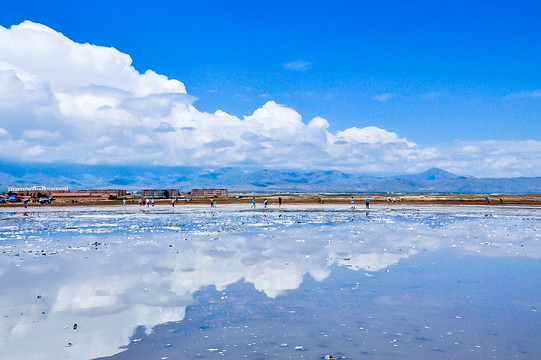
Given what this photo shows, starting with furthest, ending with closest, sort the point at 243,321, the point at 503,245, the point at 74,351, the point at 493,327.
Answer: the point at 503,245 → the point at 243,321 → the point at 493,327 → the point at 74,351

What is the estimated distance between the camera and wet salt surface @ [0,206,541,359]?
9.26 metres

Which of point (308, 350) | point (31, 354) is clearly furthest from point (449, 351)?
point (31, 354)

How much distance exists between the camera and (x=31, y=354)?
8.88m

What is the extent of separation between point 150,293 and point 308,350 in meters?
6.94

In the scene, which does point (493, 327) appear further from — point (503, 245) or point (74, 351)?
point (503, 245)

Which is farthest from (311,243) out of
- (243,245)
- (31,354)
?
(31,354)

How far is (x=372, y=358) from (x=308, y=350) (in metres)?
1.36

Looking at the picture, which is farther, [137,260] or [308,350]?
[137,260]

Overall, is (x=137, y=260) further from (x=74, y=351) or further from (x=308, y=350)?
(x=308, y=350)

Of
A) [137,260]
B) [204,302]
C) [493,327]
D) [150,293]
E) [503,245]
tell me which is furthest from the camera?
[503,245]

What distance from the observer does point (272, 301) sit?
12961 mm

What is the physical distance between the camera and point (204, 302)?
12.8 meters

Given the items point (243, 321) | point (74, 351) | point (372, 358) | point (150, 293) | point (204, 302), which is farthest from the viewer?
point (150, 293)

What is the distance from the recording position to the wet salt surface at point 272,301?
926 centimetres
